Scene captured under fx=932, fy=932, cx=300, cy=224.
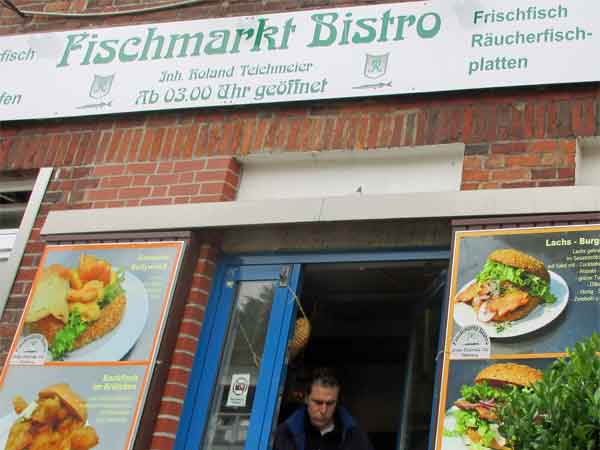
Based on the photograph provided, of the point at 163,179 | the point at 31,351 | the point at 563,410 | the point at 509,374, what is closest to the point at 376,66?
the point at 163,179

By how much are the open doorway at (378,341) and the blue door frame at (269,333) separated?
18cm

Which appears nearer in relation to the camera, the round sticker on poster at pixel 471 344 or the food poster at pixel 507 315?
the food poster at pixel 507 315

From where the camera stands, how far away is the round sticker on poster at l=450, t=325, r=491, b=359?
183 inches

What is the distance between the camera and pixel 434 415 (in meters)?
4.63

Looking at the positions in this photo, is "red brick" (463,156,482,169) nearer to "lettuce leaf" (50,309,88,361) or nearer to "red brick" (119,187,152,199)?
"red brick" (119,187,152,199)

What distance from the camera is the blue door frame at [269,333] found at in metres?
5.38

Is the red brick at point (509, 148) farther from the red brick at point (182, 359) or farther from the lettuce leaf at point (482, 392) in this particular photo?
the red brick at point (182, 359)

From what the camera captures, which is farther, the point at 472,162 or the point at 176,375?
the point at 176,375

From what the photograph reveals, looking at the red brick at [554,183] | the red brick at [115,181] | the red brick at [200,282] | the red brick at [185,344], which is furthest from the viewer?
the red brick at [115,181]

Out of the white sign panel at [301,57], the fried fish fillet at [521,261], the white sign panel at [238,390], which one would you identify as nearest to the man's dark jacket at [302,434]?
the white sign panel at [238,390]

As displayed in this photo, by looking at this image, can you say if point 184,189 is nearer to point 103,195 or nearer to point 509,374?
point 103,195

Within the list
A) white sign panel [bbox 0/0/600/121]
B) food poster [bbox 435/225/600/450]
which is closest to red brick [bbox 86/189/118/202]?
white sign panel [bbox 0/0/600/121]

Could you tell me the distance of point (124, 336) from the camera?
5516 mm

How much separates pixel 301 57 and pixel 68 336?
2.30 meters
